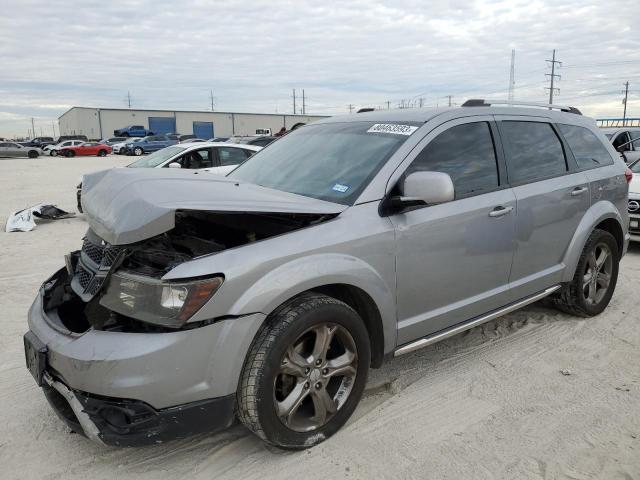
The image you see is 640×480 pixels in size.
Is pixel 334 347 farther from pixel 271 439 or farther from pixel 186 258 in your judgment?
pixel 186 258

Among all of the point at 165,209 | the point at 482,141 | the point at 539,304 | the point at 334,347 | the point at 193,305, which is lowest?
the point at 539,304

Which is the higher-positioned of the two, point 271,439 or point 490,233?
point 490,233

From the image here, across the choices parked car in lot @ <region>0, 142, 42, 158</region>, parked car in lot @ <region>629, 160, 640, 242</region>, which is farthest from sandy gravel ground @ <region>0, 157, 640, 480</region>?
parked car in lot @ <region>0, 142, 42, 158</region>

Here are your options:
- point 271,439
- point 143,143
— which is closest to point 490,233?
point 271,439

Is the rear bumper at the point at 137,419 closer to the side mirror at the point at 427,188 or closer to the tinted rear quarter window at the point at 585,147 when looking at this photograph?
the side mirror at the point at 427,188

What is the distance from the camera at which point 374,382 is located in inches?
139

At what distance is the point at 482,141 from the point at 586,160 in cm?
145

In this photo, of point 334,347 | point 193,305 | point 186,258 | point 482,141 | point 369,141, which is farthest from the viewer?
point 482,141

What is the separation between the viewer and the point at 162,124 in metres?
78.6

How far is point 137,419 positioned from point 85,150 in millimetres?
44574

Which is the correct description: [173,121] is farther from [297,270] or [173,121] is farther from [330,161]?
[297,270]

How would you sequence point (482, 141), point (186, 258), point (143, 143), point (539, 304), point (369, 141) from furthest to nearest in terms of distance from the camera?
point (143, 143), point (539, 304), point (482, 141), point (369, 141), point (186, 258)

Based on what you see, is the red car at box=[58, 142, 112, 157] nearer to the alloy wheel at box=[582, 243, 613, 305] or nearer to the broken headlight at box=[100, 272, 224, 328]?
the alloy wheel at box=[582, 243, 613, 305]

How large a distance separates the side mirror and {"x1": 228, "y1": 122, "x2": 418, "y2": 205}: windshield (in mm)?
270
